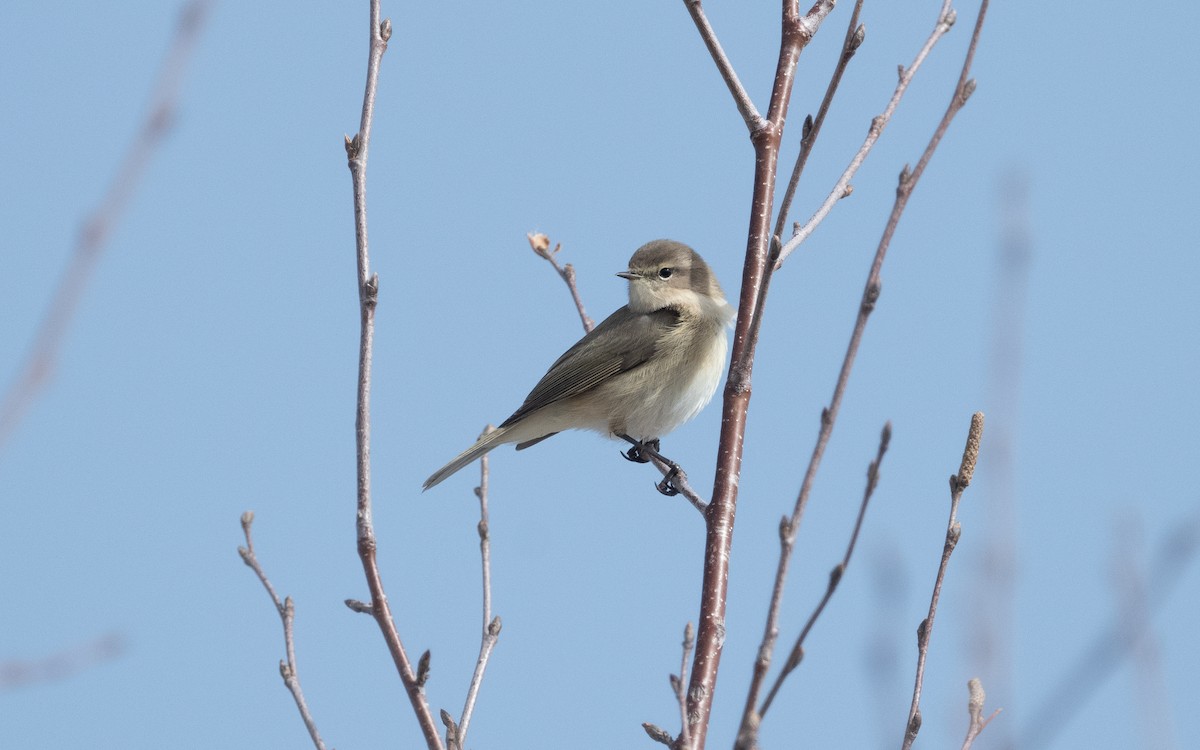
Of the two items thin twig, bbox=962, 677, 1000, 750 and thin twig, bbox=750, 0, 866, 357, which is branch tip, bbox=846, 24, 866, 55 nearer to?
thin twig, bbox=750, 0, 866, 357

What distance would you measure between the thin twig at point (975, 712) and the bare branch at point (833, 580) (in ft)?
1.32

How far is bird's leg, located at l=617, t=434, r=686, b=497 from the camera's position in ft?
18.7

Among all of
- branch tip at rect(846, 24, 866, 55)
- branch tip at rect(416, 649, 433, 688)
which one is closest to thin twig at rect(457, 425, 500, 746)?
branch tip at rect(416, 649, 433, 688)

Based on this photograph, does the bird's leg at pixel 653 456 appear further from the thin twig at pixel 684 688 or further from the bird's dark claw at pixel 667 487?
the thin twig at pixel 684 688

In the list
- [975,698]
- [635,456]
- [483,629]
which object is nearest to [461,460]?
[635,456]

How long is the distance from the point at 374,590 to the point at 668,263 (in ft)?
17.3

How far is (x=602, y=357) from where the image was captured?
705 cm

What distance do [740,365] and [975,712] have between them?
108 cm

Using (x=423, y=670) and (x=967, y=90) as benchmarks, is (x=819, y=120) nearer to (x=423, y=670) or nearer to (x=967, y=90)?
(x=967, y=90)

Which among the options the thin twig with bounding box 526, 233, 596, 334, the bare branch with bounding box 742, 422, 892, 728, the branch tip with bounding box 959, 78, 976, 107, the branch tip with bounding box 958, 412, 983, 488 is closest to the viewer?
the bare branch with bounding box 742, 422, 892, 728

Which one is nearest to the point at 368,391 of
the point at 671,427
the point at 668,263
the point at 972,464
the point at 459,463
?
the point at 972,464

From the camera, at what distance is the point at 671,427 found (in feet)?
23.0

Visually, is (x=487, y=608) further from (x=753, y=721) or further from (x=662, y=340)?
(x=662, y=340)

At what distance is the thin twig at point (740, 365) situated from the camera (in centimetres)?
287
